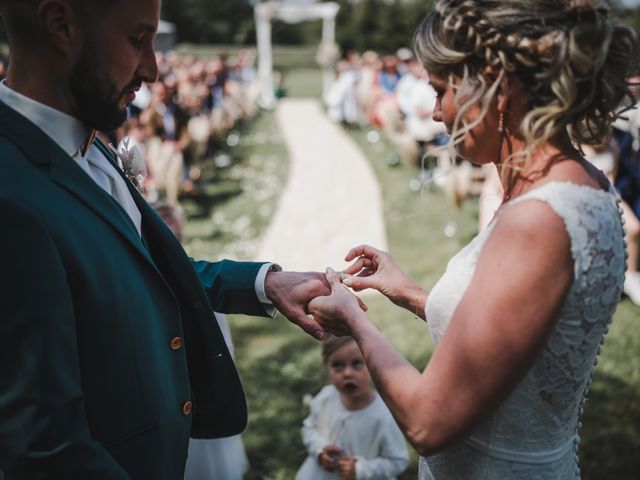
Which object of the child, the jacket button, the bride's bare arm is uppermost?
the bride's bare arm

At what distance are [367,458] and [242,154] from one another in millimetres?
14202

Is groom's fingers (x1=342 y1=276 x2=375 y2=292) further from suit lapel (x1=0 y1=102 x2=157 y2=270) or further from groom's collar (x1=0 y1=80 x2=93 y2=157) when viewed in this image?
groom's collar (x1=0 y1=80 x2=93 y2=157)

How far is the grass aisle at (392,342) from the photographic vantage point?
436cm

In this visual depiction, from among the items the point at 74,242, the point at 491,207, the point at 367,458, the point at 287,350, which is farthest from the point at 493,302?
the point at 287,350

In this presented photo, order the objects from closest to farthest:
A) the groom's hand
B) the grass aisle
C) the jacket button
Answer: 1. the jacket button
2. the groom's hand
3. the grass aisle

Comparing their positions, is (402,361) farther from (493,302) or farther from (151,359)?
(151,359)

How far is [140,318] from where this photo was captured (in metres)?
1.76

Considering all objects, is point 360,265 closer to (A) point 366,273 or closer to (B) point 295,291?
(A) point 366,273

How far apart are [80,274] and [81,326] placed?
0.14 m

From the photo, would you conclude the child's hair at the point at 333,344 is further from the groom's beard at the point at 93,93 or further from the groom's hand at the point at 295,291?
the groom's beard at the point at 93,93

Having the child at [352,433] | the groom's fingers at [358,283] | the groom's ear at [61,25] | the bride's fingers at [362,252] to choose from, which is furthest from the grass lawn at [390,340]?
the groom's ear at [61,25]

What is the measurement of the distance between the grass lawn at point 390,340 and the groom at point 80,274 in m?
1.18

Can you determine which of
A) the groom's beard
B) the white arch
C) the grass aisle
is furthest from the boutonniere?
the white arch

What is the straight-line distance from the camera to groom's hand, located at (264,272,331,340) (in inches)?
99.0
